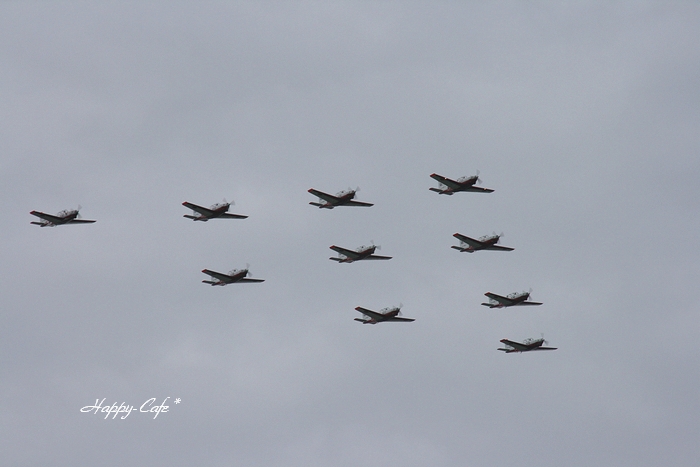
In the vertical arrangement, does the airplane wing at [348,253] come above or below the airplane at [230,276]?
above

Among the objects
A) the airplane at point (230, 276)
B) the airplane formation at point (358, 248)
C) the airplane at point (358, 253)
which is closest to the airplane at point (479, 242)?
the airplane formation at point (358, 248)

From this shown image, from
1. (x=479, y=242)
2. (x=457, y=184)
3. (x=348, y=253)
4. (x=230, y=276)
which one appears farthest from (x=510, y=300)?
(x=230, y=276)

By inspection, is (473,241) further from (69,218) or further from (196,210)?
(69,218)

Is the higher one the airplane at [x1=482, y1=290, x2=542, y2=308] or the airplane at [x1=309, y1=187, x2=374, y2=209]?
the airplane at [x1=309, y1=187, x2=374, y2=209]

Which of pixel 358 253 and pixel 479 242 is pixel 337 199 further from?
pixel 479 242

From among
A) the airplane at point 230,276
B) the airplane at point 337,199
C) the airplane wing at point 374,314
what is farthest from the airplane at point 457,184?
the airplane at point 230,276

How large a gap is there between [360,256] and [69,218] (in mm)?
42583

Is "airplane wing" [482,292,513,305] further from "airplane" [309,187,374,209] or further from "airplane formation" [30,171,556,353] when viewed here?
"airplane" [309,187,374,209]

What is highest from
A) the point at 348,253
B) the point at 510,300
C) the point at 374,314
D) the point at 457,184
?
the point at 457,184

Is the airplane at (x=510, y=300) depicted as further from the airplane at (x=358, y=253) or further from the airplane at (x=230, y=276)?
the airplane at (x=230, y=276)

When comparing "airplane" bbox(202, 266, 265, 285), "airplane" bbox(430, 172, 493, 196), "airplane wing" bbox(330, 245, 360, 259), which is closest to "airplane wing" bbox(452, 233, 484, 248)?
"airplane" bbox(430, 172, 493, 196)

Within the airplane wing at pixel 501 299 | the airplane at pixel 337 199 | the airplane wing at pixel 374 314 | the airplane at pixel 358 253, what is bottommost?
the airplane wing at pixel 374 314

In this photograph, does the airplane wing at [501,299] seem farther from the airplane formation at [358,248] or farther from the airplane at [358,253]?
the airplane at [358,253]

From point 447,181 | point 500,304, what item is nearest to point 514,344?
point 500,304
